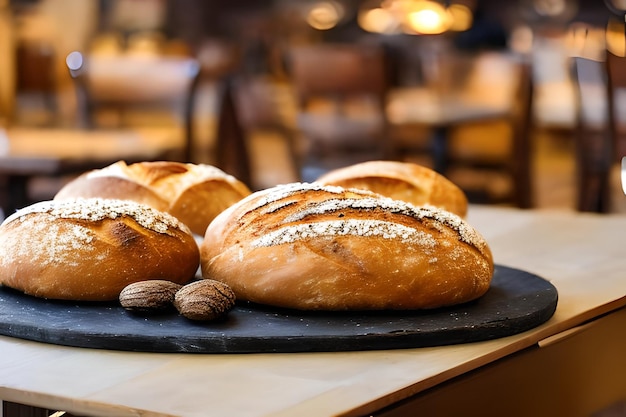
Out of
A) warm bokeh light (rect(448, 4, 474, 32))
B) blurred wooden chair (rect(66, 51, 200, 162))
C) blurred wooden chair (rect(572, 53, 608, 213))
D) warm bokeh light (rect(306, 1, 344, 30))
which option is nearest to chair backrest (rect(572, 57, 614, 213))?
blurred wooden chair (rect(572, 53, 608, 213))

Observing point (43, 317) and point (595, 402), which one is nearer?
point (43, 317)

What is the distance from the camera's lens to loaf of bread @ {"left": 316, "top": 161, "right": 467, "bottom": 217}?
1446mm

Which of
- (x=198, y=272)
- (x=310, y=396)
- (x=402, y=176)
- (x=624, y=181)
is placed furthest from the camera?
(x=624, y=181)

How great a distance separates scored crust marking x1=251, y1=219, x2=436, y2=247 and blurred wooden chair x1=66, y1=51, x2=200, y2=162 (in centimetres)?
261

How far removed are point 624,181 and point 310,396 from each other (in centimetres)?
109

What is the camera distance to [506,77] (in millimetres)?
4184

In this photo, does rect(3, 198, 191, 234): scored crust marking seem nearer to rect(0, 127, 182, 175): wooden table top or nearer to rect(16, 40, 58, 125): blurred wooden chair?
rect(0, 127, 182, 175): wooden table top

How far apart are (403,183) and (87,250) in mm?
525

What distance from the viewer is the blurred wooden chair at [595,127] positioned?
3395 mm

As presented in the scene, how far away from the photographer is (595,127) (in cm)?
374

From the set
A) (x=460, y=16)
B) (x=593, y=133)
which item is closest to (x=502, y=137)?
(x=593, y=133)

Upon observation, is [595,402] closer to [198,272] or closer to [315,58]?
[198,272]

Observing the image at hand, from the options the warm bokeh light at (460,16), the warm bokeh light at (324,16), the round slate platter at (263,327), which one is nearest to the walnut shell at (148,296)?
the round slate platter at (263,327)

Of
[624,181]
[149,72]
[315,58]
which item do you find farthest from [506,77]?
[624,181]
